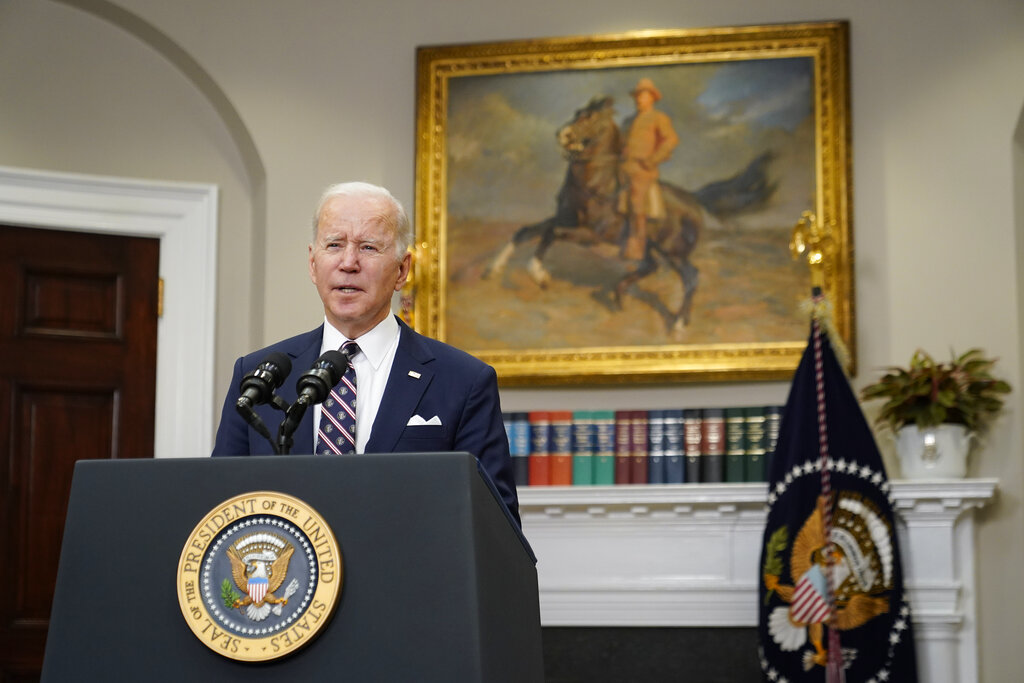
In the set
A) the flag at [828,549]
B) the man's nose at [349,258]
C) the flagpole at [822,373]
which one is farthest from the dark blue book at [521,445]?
the man's nose at [349,258]

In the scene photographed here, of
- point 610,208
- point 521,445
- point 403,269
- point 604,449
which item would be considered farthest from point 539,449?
point 403,269

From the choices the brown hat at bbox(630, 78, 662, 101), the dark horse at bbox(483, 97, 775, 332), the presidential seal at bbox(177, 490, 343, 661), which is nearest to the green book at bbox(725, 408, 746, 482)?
the dark horse at bbox(483, 97, 775, 332)

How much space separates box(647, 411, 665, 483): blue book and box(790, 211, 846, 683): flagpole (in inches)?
22.5

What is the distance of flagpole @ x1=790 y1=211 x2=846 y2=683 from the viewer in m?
3.94

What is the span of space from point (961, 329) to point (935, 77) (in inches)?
38.3

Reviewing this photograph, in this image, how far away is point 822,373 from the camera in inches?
165

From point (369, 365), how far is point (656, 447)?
96.5 inches

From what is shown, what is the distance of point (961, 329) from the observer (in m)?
4.35

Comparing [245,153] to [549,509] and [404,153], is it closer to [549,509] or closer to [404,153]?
[404,153]

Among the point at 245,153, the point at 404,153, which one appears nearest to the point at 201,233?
the point at 245,153

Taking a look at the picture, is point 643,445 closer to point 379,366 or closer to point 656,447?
point 656,447

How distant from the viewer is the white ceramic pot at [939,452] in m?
4.15

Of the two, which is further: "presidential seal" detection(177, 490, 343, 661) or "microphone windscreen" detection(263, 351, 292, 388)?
"microphone windscreen" detection(263, 351, 292, 388)

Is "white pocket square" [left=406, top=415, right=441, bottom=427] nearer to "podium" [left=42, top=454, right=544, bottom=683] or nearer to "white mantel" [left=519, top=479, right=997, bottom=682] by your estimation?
"podium" [left=42, top=454, right=544, bottom=683]
